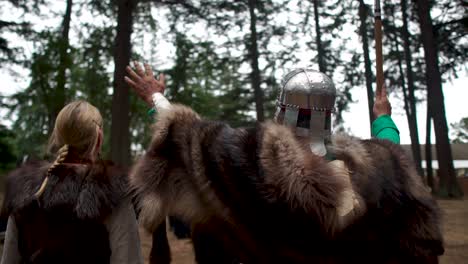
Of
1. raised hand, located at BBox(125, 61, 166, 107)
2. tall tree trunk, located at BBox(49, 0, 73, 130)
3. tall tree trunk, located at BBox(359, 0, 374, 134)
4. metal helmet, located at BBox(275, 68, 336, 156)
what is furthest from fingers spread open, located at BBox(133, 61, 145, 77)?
tall tree trunk, located at BBox(359, 0, 374, 134)

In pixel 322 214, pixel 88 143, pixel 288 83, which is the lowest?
pixel 322 214

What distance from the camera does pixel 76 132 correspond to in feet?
7.46

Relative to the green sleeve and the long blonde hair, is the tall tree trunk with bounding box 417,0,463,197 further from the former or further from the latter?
the long blonde hair

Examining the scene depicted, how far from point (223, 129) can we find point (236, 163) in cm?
16

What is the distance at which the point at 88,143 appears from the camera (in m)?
2.31

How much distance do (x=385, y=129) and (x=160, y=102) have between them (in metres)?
1.14

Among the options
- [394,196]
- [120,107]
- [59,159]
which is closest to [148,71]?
[59,159]

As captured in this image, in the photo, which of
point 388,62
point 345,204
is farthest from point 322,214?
point 388,62

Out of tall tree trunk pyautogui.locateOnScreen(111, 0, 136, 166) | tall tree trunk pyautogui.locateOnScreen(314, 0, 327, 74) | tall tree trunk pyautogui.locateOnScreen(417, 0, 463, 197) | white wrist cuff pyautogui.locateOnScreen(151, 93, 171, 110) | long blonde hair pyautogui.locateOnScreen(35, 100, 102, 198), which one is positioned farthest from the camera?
tall tree trunk pyautogui.locateOnScreen(314, 0, 327, 74)

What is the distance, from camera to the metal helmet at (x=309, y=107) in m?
2.02

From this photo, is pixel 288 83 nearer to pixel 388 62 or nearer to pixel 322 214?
pixel 322 214

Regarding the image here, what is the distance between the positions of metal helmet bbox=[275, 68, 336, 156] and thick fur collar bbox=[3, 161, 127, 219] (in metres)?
0.86

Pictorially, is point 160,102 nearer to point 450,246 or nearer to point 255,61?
point 450,246

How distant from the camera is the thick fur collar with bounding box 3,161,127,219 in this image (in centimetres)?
219
